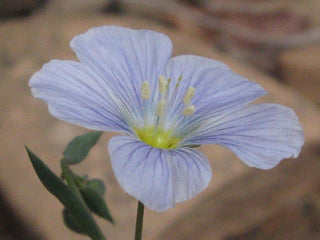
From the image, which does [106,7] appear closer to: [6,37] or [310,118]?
[6,37]

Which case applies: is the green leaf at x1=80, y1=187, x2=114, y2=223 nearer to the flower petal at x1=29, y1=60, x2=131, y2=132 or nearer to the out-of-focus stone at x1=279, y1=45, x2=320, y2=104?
the flower petal at x1=29, y1=60, x2=131, y2=132

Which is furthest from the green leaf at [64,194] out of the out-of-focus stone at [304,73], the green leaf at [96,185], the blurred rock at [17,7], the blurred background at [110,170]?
the out-of-focus stone at [304,73]

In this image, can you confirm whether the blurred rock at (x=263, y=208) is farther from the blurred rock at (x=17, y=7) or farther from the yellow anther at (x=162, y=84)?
the blurred rock at (x=17, y=7)

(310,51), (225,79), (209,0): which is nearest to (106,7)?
(209,0)

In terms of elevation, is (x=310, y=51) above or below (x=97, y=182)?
below

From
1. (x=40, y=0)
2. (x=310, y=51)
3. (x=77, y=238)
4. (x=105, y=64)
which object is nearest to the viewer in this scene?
(x=105, y=64)

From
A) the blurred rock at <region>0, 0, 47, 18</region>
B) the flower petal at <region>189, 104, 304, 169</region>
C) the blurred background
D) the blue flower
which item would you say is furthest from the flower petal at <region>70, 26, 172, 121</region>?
the blurred rock at <region>0, 0, 47, 18</region>

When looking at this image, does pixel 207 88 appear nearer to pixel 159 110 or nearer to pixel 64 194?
pixel 159 110
